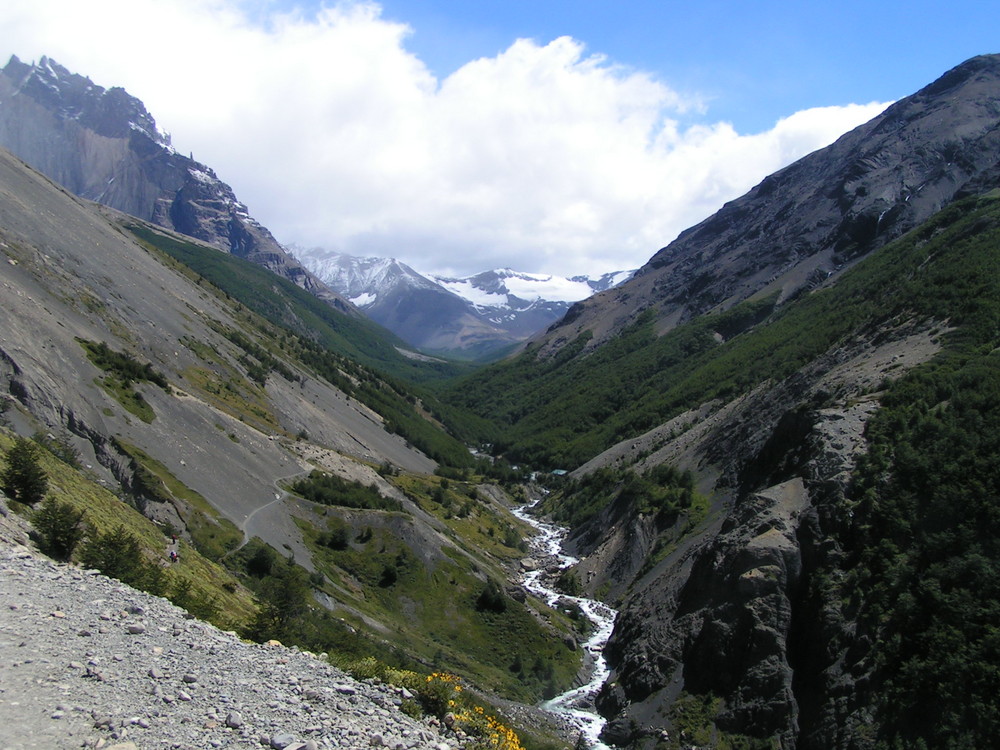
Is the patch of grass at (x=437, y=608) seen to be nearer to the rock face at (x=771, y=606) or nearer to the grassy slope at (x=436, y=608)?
the grassy slope at (x=436, y=608)

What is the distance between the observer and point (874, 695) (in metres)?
33.1

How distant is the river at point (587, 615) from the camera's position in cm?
4719

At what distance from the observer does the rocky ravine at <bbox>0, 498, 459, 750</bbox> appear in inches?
449

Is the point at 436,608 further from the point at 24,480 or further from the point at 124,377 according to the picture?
the point at 24,480

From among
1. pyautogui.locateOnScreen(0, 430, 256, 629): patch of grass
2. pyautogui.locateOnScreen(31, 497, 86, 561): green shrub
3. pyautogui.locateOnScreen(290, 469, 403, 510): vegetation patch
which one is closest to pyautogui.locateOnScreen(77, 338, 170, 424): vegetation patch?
pyautogui.locateOnScreen(290, 469, 403, 510): vegetation patch

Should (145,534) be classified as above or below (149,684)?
below

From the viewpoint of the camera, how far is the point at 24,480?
78.0ft

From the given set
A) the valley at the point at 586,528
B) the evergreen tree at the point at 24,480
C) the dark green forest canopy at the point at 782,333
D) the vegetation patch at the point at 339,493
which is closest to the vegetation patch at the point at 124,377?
the valley at the point at 586,528

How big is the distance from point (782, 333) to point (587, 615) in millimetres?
100166

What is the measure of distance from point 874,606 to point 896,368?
28.7 m

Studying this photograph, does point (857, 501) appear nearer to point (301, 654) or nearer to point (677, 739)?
point (677, 739)

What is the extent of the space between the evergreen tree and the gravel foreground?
624cm

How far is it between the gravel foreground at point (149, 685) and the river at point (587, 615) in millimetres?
33548

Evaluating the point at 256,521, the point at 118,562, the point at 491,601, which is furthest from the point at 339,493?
the point at 118,562
